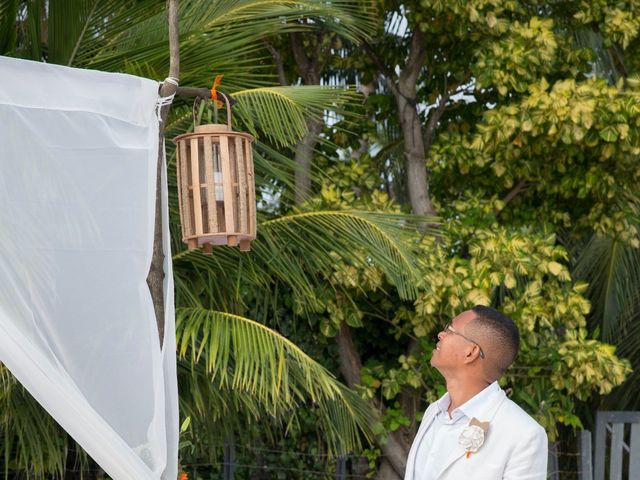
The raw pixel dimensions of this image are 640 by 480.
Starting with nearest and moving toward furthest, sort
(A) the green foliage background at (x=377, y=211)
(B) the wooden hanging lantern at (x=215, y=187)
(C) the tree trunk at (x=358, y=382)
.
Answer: (B) the wooden hanging lantern at (x=215, y=187) < (A) the green foliage background at (x=377, y=211) < (C) the tree trunk at (x=358, y=382)

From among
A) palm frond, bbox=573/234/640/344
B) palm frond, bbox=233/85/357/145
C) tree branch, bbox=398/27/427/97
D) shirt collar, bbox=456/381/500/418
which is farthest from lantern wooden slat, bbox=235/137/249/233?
palm frond, bbox=573/234/640/344

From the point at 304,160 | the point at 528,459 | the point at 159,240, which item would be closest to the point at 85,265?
the point at 159,240

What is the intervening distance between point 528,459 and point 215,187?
131 cm

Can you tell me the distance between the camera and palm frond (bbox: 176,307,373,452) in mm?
4699

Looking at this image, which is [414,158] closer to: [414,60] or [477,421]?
[414,60]

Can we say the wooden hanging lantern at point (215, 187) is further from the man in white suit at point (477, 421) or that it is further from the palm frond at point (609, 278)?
the palm frond at point (609, 278)

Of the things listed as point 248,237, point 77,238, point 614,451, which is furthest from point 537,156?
point 77,238

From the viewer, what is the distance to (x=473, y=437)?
265cm

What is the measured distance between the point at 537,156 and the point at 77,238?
4045mm

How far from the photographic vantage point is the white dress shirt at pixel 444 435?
2730 millimetres

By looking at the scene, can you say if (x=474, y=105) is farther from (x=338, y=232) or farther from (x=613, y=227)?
(x=338, y=232)

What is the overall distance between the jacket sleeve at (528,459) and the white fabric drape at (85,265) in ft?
3.12

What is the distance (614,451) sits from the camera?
7.03m

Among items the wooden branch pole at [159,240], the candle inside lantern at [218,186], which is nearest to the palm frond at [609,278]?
the candle inside lantern at [218,186]
